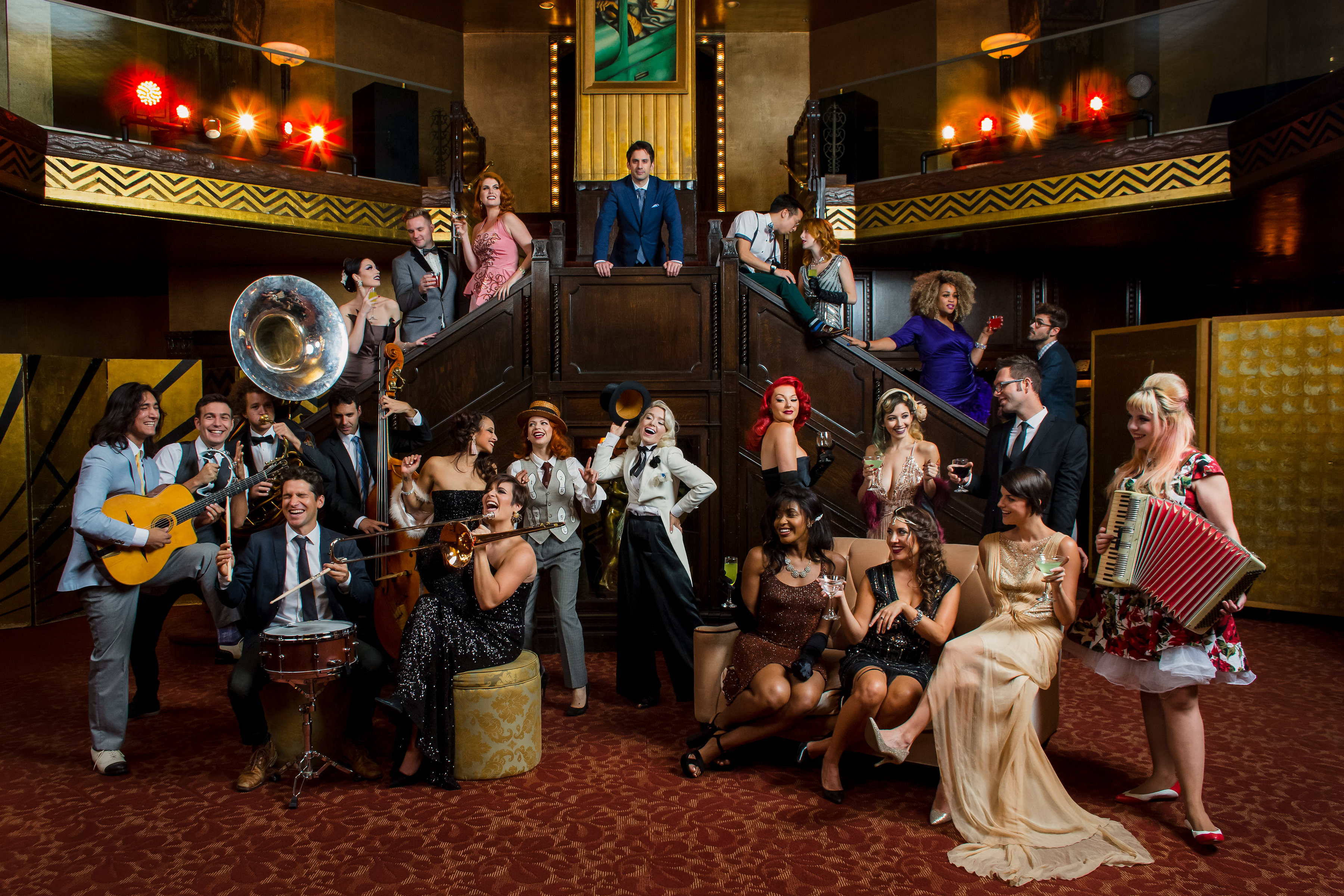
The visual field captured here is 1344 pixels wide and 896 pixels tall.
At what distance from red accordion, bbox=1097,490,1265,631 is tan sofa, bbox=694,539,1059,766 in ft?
2.00

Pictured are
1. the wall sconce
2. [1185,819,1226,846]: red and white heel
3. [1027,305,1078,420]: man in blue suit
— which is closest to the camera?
[1185,819,1226,846]: red and white heel

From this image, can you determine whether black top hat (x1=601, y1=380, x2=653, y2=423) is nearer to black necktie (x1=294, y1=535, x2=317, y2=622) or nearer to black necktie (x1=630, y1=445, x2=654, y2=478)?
black necktie (x1=630, y1=445, x2=654, y2=478)

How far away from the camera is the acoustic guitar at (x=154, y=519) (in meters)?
3.99

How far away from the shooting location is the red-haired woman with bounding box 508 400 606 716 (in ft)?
15.9

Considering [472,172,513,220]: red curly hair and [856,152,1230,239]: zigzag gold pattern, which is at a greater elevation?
[856,152,1230,239]: zigzag gold pattern

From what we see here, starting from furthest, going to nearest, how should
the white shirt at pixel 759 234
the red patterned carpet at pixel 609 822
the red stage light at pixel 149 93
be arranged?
the red stage light at pixel 149 93 < the white shirt at pixel 759 234 < the red patterned carpet at pixel 609 822

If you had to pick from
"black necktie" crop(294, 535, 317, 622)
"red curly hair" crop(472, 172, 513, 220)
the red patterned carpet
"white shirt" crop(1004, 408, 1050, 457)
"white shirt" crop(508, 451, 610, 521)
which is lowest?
the red patterned carpet

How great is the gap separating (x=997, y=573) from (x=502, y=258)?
4253 mm

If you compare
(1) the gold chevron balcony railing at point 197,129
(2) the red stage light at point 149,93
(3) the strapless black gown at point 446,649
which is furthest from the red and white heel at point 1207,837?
(2) the red stage light at point 149,93

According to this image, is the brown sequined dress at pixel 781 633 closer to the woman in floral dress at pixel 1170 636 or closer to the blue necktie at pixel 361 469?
the woman in floral dress at pixel 1170 636

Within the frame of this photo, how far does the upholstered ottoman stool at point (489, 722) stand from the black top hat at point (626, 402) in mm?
1744

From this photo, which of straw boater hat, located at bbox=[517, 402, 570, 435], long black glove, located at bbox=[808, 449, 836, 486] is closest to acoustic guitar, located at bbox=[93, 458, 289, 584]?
straw boater hat, located at bbox=[517, 402, 570, 435]

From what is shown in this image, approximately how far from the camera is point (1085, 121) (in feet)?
29.6

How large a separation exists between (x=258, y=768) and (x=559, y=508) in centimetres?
187
